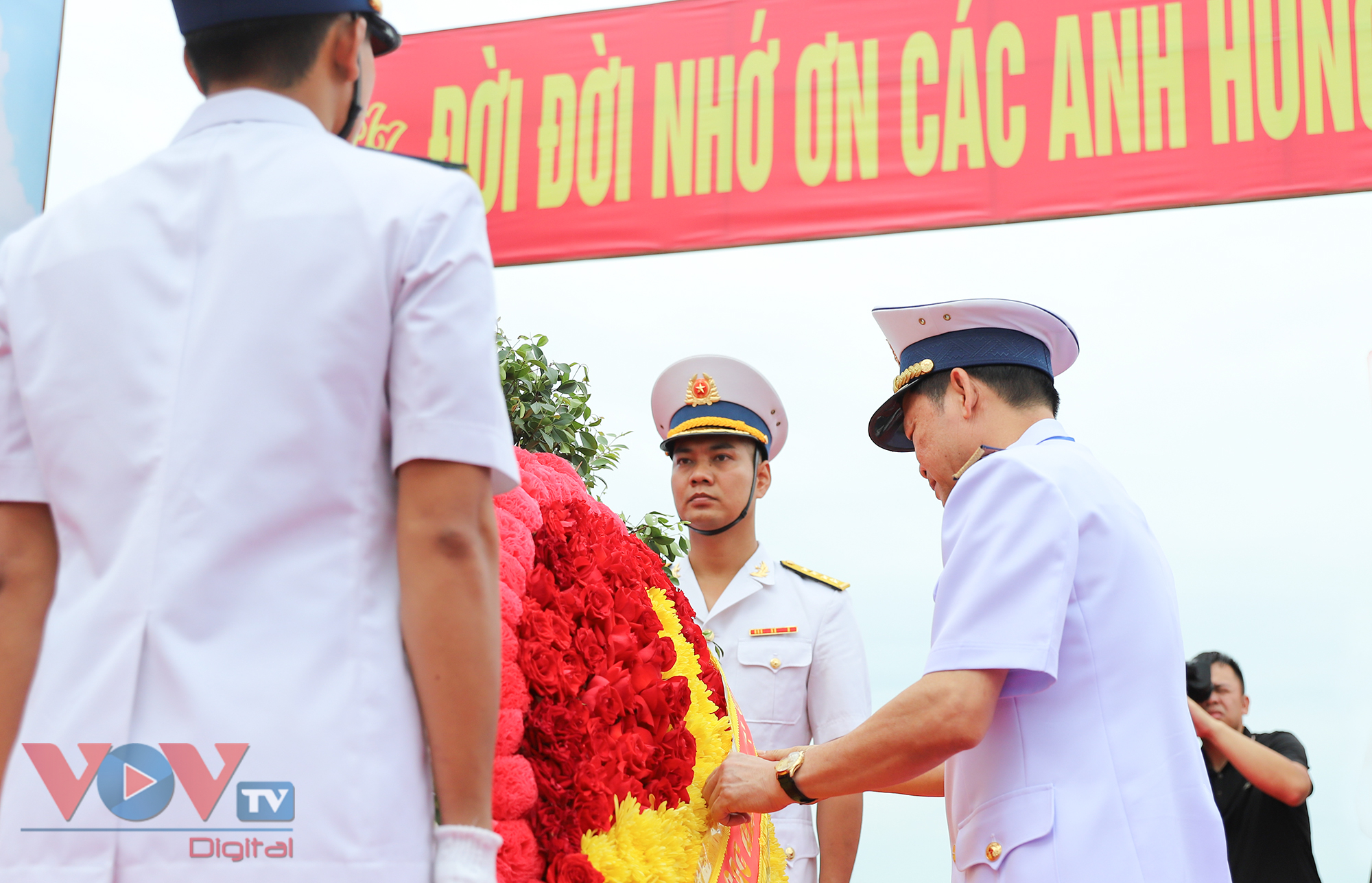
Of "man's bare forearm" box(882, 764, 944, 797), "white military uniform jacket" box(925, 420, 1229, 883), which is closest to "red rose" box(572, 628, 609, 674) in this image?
"white military uniform jacket" box(925, 420, 1229, 883)

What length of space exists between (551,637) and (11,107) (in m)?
3.14

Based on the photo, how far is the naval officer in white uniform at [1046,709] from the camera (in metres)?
1.60

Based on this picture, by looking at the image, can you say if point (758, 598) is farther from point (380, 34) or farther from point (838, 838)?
point (380, 34)

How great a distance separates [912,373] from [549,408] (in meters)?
0.65

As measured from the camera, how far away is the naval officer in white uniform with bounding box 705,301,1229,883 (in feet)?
5.25

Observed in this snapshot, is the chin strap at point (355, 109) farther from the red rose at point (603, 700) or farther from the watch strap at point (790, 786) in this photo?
the watch strap at point (790, 786)

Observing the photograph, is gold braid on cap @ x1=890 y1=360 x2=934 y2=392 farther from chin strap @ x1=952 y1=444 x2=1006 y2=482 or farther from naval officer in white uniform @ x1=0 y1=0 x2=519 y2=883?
naval officer in white uniform @ x1=0 y1=0 x2=519 y2=883

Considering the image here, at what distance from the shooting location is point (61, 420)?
0.96m

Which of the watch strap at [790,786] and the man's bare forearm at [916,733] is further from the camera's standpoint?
the watch strap at [790,786]

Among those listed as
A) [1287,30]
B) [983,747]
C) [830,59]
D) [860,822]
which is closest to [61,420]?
[983,747]

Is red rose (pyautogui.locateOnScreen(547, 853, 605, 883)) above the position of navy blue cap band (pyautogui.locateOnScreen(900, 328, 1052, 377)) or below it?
below

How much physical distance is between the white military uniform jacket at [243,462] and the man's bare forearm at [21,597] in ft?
0.09

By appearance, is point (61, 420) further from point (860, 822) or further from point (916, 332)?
point (860, 822)

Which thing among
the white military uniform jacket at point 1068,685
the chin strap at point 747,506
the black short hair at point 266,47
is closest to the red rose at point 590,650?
the white military uniform jacket at point 1068,685
